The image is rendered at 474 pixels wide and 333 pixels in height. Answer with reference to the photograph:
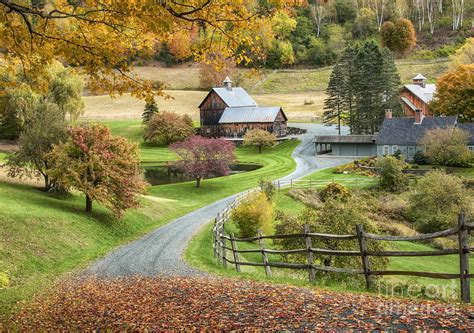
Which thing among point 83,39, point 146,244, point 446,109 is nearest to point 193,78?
point 446,109

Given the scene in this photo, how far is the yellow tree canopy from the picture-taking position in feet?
33.2

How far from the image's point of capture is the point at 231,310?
33.3 feet

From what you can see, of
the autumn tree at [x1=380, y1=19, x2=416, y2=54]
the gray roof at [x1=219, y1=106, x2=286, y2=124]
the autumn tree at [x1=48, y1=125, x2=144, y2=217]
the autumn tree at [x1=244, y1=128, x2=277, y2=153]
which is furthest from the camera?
the autumn tree at [x1=380, y1=19, x2=416, y2=54]

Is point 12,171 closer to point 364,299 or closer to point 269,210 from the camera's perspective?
point 269,210

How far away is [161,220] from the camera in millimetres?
33375

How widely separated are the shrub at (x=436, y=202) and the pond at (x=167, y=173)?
25.0 m

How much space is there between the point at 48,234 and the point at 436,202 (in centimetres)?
2889

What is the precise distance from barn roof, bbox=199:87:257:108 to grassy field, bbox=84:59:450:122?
33.7 feet

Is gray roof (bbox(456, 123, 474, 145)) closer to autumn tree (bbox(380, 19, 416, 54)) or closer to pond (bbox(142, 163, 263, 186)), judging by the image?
pond (bbox(142, 163, 263, 186))

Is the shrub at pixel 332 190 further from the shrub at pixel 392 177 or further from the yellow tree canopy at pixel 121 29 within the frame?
the yellow tree canopy at pixel 121 29

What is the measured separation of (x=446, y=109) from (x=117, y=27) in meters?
62.9

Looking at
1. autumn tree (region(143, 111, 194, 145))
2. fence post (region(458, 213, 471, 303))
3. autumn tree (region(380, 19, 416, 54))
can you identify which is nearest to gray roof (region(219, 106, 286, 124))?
autumn tree (region(143, 111, 194, 145))

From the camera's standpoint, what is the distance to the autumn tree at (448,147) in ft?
171

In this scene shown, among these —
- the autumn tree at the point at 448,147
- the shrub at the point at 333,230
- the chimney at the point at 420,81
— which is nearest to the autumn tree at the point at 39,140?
the shrub at the point at 333,230
